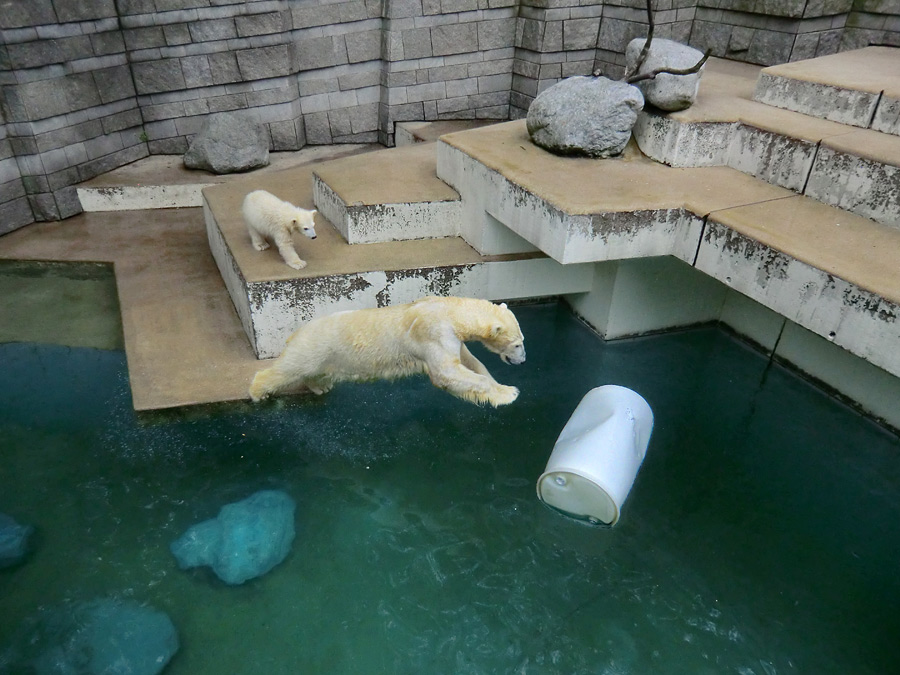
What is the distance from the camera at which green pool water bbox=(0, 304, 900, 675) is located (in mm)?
3742

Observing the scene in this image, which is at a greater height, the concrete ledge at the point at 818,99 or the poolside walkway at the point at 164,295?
the concrete ledge at the point at 818,99

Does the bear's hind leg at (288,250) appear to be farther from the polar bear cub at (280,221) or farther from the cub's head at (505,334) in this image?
the cub's head at (505,334)

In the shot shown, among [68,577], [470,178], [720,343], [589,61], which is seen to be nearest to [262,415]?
[68,577]

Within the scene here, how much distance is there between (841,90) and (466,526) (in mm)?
4797

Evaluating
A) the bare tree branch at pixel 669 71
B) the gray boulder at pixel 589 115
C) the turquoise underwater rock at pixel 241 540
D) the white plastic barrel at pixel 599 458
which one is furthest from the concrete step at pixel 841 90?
the turquoise underwater rock at pixel 241 540

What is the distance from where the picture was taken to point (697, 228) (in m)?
4.83

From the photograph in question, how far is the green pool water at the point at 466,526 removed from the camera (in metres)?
3.74

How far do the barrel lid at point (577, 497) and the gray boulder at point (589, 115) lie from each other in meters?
3.24

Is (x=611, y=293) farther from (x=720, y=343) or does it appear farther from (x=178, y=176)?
(x=178, y=176)

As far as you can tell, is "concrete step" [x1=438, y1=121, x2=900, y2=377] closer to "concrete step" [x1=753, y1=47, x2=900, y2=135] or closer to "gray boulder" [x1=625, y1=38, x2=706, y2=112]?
"gray boulder" [x1=625, y1=38, x2=706, y2=112]

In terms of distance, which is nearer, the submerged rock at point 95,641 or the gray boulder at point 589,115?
the submerged rock at point 95,641

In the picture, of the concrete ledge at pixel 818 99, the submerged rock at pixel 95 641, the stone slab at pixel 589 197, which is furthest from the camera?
the concrete ledge at pixel 818 99

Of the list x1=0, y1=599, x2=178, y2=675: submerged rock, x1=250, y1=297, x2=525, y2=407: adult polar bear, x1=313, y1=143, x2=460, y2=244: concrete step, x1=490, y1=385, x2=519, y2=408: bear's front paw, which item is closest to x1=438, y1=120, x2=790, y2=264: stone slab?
x1=313, y1=143, x2=460, y2=244: concrete step

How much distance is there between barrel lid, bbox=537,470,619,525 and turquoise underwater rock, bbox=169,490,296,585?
1686mm
